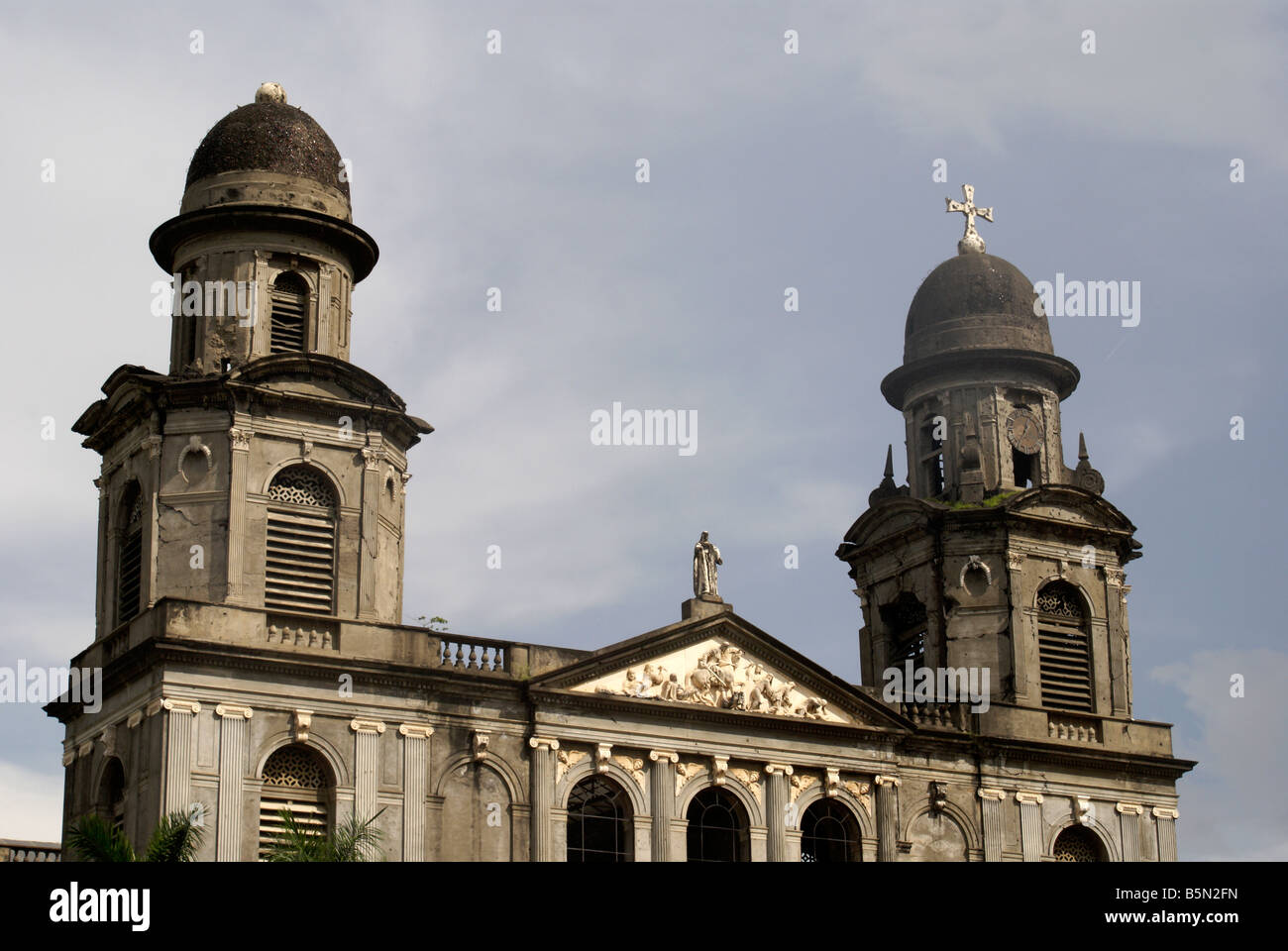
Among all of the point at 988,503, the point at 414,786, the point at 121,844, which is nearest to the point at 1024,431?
the point at 988,503

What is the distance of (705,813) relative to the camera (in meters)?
41.1

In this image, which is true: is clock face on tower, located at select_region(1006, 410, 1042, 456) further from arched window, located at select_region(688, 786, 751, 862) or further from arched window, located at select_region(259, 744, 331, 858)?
arched window, located at select_region(259, 744, 331, 858)

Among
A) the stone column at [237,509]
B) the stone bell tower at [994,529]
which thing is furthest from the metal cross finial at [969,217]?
the stone column at [237,509]

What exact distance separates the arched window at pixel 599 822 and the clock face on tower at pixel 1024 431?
528 inches

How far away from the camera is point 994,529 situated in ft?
153

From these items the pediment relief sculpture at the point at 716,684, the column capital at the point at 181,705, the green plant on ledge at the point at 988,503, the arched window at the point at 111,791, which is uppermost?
the green plant on ledge at the point at 988,503

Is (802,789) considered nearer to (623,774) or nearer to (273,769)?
(623,774)

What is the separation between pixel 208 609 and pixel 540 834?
717cm

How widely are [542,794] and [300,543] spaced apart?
6312 mm

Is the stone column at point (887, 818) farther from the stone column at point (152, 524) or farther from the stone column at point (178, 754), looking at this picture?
the stone column at point (152, 524)

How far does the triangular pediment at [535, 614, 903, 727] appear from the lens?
40.5 meters

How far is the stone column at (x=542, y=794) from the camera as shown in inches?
1524

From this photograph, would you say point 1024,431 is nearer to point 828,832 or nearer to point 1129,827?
point 1129,827
